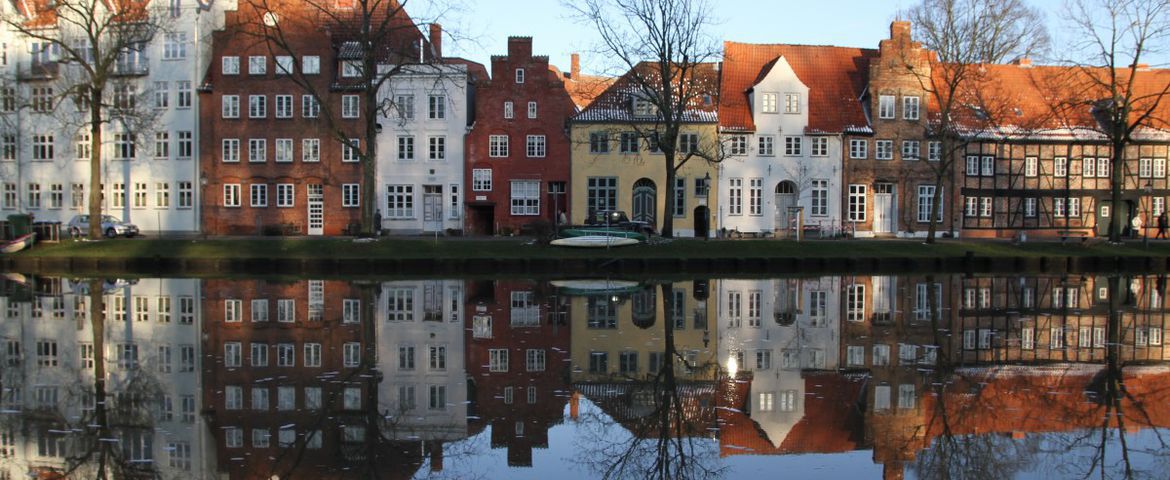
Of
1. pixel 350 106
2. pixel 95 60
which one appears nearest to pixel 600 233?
pixel 350 106

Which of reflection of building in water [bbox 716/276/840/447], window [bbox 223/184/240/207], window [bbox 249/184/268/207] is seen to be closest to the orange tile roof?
reflection of building in water [bbox 716/276/840/447]

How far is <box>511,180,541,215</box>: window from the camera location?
5197 centimetres

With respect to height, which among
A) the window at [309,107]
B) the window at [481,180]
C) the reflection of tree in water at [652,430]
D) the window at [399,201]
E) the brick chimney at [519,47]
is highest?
the brick chimney at [519,47]

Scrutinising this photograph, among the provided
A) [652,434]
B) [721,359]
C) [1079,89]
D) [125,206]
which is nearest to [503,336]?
[721,359]

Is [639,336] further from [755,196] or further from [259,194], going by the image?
[259,194]

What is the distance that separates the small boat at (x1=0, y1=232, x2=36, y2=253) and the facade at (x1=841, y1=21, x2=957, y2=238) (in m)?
39.4

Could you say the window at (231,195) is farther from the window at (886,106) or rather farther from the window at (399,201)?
the window at (886,106)

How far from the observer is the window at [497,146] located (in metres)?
51.9

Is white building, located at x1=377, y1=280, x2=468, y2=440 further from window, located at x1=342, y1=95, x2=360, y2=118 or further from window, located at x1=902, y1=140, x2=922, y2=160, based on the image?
window, located at x1=902, y1=140, x2=922, y2=160

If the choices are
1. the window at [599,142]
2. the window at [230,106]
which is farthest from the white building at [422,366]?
the window at [230,106]

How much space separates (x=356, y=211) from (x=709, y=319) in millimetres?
34366

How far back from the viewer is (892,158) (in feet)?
173

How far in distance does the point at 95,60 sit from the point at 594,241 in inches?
891

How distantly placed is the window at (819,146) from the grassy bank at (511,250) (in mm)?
11442
